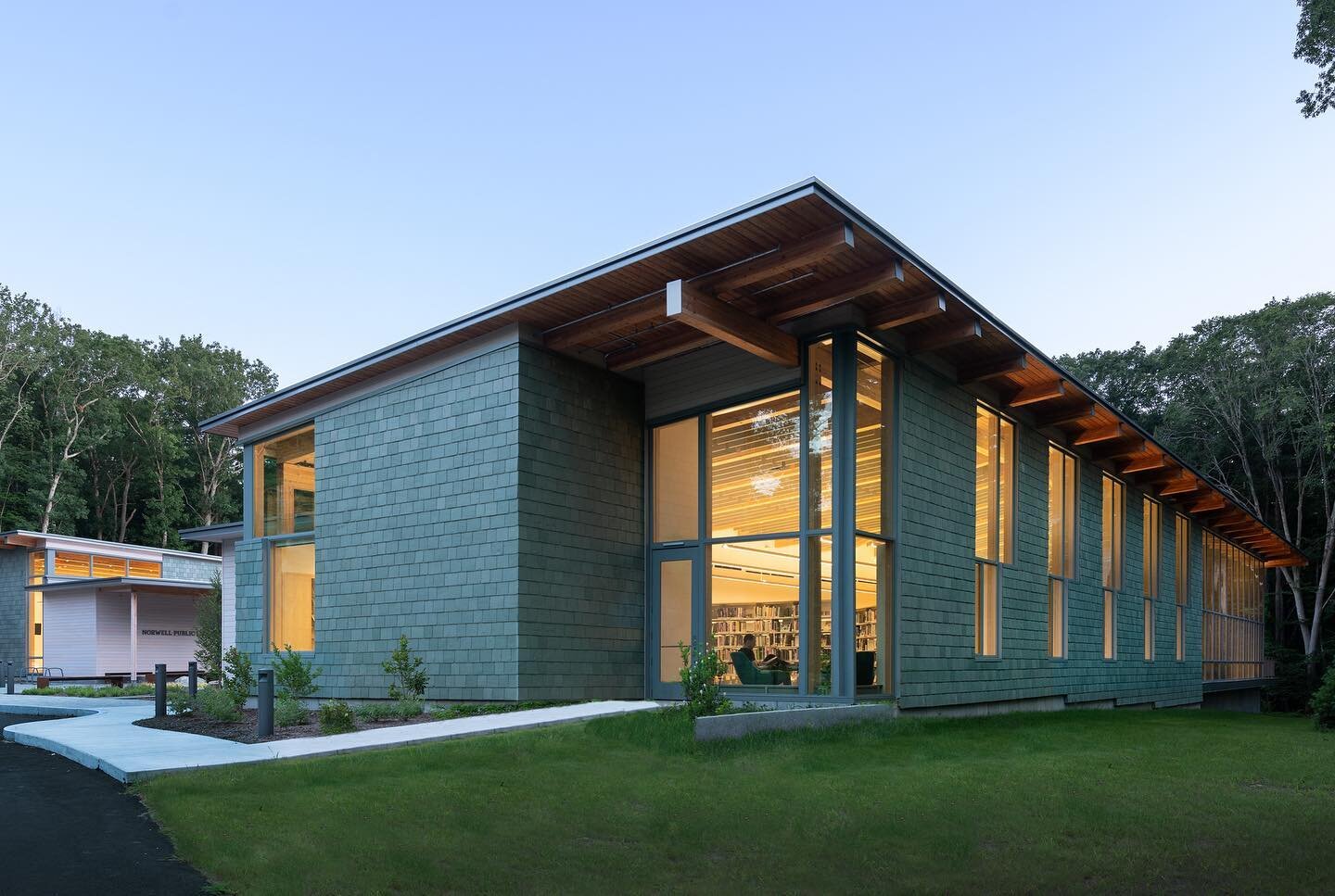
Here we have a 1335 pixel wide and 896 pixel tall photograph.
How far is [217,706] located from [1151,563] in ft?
64.0

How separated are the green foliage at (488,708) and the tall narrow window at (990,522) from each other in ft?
20.2

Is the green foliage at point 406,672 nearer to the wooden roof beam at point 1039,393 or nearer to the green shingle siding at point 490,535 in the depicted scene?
the green shingle siding at point 490,535

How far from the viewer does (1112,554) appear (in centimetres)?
2084

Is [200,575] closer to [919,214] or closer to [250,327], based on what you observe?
[250,327]

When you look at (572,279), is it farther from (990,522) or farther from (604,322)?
(990,522)

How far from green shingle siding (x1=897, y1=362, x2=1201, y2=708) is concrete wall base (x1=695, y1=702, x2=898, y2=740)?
3.64 feet

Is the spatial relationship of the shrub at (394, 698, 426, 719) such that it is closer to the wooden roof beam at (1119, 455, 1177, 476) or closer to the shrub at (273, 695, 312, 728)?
Answer: the shrub at (273, 695, 312, 728)

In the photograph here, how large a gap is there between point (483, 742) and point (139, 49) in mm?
24455

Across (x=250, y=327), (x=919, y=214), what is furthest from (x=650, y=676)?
(x=919, y=214)

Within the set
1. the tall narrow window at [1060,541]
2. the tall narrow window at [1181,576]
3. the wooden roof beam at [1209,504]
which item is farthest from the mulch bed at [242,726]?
the wooden roof beam at [1209,504]

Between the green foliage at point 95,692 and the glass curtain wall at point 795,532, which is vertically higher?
the glass curtain wall at point 795,532

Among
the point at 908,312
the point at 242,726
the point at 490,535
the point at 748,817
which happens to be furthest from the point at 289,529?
the point at 748,817

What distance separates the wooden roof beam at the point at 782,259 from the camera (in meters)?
10.3

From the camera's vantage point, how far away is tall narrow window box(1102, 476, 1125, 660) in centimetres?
2033
